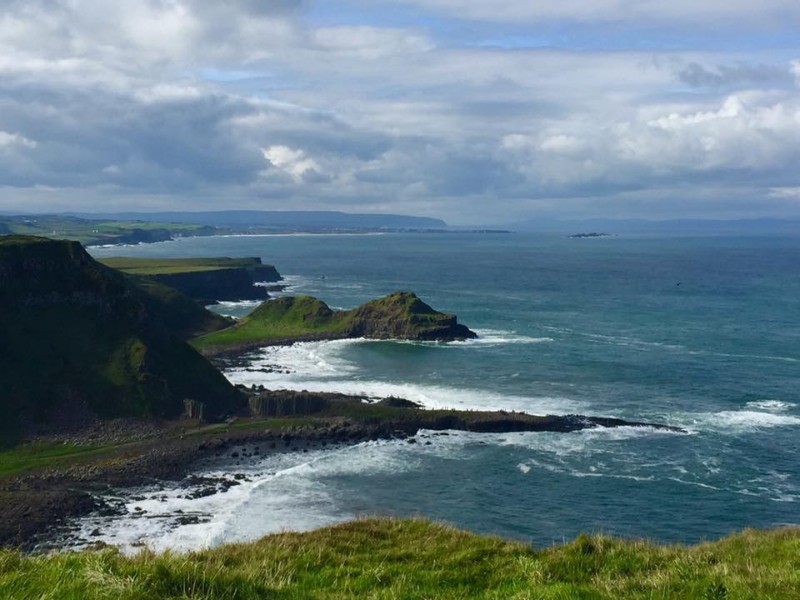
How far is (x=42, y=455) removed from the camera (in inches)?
2689

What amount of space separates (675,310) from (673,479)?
112m

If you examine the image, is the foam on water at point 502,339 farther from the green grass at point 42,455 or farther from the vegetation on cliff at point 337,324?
the green grass at point 42,455

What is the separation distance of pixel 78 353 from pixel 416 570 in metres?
76.5

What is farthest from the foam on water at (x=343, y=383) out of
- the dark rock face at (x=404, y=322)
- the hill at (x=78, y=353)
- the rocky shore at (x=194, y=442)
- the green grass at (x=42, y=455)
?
the green grass at (x=42, y=455)

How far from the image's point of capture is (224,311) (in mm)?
174125

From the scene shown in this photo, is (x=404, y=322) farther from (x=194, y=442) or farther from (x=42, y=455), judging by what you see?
(x=42, y=455)

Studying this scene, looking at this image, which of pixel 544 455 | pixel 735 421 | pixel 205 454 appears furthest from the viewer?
pixel 735 421

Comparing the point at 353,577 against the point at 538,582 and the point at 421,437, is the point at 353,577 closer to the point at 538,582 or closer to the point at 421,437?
the point at 538,582

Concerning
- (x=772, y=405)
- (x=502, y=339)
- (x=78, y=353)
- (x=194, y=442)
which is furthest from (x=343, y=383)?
(x=772, y=405)

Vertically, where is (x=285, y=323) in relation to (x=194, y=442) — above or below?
above

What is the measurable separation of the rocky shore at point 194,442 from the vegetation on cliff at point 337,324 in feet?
154

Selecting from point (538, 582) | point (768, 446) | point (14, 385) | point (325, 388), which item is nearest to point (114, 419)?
point (14, 385)

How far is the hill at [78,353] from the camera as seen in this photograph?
77.4m

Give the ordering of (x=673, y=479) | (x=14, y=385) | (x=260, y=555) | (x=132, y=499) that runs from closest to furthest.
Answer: (x=260, y=555) → (x=132, y=499) → (x=673, y=479) → (x=14, y=385)
